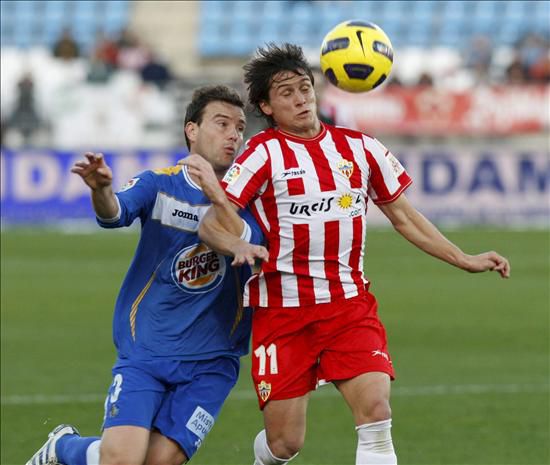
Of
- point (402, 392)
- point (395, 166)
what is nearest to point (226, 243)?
point (395, 166)

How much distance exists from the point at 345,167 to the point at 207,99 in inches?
29.1

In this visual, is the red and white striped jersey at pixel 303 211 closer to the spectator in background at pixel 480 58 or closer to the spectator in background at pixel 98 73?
the spectator in background at pixel 98 73

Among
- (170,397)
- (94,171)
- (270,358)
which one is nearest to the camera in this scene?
(94,171)

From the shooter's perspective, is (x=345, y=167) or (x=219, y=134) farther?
(x=219, y=134)

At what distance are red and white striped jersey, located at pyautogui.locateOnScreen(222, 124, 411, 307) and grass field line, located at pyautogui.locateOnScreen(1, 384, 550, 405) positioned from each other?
12.8 feet

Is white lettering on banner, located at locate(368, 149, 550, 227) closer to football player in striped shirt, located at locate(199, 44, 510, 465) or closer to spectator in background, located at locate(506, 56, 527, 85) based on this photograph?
spectator in background, located at locate(506, 56, 527, 85)

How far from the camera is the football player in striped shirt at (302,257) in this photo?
18.4ft

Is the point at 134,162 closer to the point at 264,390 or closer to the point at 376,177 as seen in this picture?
the point at 376,177

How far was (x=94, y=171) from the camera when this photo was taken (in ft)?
17.1

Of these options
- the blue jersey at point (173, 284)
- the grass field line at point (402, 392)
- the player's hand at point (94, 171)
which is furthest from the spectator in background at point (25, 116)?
the player's hand at point (94, 171)

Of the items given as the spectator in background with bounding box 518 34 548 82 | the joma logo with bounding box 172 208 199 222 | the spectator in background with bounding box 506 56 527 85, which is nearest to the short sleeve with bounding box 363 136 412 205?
the joma logo with bounding box 172 208 199 222

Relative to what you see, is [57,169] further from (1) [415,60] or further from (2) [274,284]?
(2) [274,284]

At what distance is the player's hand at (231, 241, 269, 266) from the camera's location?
16.7ft

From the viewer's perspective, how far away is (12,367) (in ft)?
34.7
